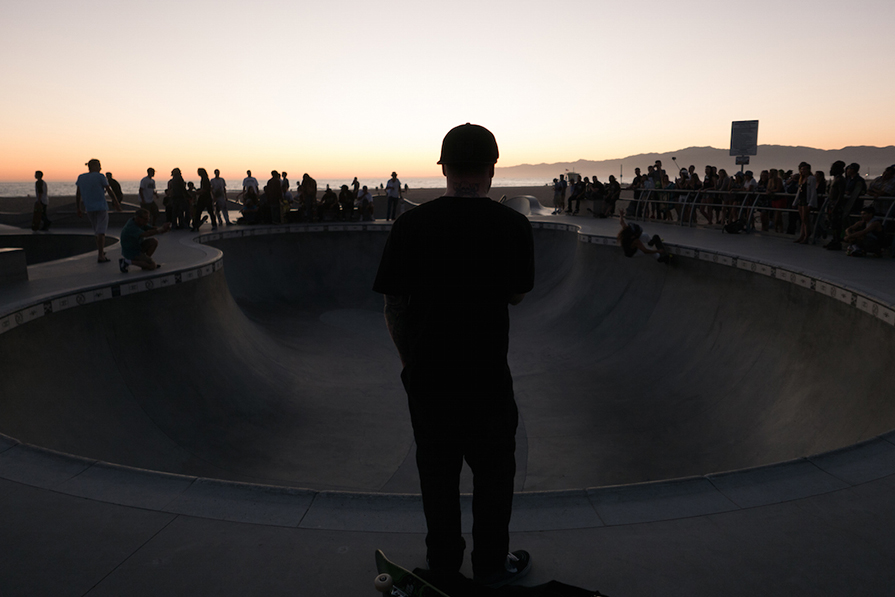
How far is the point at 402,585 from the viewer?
1970 mm

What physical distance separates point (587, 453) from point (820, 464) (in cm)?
390

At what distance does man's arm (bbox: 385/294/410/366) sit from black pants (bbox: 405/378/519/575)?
0.18m

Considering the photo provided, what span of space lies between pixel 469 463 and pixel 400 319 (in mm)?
638

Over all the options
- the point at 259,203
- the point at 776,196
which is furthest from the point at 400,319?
the point at 259,203

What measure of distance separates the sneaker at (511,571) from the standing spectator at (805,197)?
11403 mm

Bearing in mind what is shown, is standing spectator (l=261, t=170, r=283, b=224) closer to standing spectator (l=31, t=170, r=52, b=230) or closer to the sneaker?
standing spectator (l=31, t=170, r=52, b=230)

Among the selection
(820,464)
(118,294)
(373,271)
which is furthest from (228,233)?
(820,464)

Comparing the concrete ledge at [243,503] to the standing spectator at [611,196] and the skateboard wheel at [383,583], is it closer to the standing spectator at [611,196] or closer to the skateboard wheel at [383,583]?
the skateboard wheel at [383,583]

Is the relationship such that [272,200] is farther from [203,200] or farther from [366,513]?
[366,513]

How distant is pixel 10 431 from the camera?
4543 mm

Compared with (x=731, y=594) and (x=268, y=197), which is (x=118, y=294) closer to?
(x=731, y=594)

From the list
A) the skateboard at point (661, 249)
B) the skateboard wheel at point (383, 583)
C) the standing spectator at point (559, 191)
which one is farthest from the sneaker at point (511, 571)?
the standing spectator at point (559, 191)

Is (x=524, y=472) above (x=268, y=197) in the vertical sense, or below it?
below

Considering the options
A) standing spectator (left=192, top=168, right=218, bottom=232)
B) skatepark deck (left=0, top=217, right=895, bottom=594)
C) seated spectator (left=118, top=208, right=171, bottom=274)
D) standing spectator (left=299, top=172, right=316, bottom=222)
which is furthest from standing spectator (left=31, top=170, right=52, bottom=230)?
seated spectator (left=118, top=208, right=171, bottom=274)
